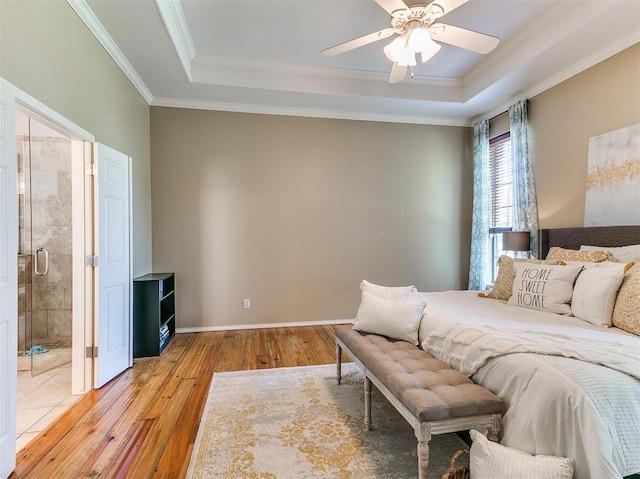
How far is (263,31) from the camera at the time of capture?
3.13 metres

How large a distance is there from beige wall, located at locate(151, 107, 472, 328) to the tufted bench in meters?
2.50

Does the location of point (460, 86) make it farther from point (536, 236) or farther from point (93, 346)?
point (93, 346)

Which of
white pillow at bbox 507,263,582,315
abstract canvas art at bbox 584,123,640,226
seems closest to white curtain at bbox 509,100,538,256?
abstract canvas art at bbox 584,123,640,226

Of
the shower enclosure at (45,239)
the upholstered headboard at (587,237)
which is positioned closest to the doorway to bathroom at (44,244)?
the shower enclosure at (45,239)

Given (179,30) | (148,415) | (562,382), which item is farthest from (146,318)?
(562,382)

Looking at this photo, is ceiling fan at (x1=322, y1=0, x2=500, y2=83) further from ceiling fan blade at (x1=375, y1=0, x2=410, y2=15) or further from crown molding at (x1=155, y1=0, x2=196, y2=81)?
crown molding at (x1=155, y1=0, x2=196, y2=81)

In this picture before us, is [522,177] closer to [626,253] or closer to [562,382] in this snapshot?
[626,253]

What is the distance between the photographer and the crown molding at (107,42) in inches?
91.9

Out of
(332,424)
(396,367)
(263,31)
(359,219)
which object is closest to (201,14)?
(263,31)

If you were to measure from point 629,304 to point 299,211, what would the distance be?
344 cm

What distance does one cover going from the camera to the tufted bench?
1.41 metres

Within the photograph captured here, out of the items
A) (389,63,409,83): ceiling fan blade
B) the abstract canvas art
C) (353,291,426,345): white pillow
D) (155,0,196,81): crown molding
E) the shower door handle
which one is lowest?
(353,291,426,345): white pillow

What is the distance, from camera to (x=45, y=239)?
362cm

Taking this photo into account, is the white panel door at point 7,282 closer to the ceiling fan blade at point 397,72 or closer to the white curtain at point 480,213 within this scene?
the ceiling fan blade at point 397,72
